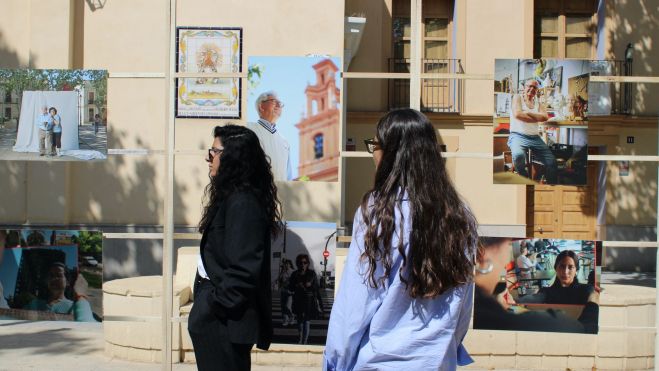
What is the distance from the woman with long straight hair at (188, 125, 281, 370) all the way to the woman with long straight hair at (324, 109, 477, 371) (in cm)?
87

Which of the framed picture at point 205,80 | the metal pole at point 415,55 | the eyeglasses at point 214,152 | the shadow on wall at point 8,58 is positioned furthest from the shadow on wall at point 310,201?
the eyeglasses at point 214,152

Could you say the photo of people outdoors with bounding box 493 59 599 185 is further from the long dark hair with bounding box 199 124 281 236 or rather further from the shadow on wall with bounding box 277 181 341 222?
the shadow on wall with bounding box 277 181 341 222

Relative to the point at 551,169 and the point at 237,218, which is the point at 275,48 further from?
the point at 237,218

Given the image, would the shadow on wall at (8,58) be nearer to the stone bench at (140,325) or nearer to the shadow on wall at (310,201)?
the shadow on wall at (310,201)

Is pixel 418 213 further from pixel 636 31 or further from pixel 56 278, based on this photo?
pixel 636 31

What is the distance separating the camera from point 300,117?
5.37 meters

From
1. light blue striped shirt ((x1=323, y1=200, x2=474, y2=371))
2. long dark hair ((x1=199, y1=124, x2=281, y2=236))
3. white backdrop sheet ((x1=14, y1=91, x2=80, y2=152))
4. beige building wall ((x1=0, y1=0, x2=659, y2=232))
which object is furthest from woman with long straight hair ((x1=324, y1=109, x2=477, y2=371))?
beige building wall ((x1=0, y1=0, x2=659, y2=232))

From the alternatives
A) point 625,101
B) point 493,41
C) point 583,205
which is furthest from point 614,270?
point 493,41

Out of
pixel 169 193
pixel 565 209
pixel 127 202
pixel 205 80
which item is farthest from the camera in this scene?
pixel 565 209

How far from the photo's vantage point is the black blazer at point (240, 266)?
331 centimetres

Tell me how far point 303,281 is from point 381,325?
266cm

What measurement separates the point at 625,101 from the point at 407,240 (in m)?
15.9

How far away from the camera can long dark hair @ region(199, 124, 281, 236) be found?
11.5 feet

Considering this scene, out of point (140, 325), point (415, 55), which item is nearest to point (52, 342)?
point (140, 325)
